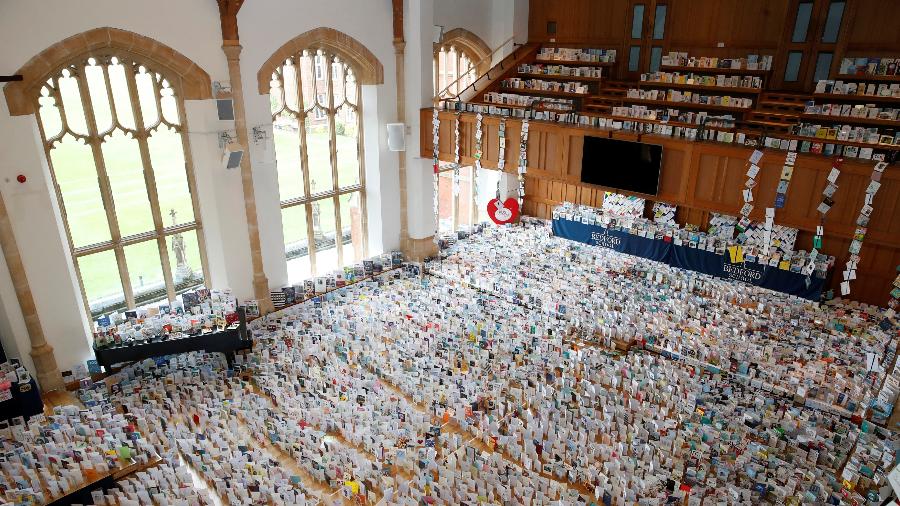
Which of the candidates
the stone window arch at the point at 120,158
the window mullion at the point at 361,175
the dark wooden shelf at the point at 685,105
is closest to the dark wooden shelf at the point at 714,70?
the dark wooden shelf at the point at 685,105

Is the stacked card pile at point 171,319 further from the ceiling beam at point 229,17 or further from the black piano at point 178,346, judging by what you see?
the ceiling beam at point 229,17

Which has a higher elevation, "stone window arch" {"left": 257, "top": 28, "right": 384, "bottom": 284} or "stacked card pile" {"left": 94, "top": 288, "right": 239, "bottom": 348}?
"stone window arch" {"left": 257, "top": 28, "right": 384, "bottom": 284}

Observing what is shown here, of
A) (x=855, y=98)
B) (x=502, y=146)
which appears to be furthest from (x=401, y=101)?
(x=855, y=98)

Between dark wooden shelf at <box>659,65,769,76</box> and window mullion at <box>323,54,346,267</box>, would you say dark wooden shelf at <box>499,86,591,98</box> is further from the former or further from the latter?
window mullion at <box>323,54,346,267</box>

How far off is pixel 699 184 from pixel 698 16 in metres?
5.81

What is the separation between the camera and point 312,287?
13.5m

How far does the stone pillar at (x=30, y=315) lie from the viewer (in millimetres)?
9109

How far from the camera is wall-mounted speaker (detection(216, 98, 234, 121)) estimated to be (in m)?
11.1

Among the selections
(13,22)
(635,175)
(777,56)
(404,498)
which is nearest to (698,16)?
(777,56)

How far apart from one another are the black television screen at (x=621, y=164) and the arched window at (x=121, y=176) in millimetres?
8539

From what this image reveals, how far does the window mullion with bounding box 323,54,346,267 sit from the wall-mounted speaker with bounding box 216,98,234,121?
2.78m

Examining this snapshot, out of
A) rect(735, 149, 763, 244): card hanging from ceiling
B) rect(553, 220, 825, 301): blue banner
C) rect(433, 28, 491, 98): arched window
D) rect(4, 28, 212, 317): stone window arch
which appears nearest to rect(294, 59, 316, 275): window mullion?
rect(4, 28, 212, 317): stone window arch

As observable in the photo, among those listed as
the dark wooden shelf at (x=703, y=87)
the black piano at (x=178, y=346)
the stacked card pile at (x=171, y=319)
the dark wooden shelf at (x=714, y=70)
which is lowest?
the black piano at (x=178, y=346)

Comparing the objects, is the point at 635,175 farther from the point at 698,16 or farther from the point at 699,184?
the point at 698,16
